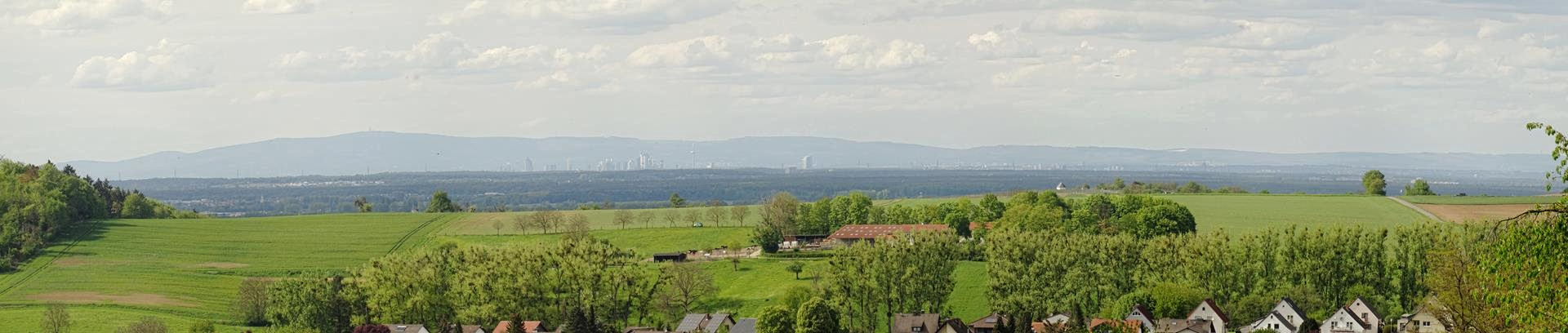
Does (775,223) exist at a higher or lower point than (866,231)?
higher

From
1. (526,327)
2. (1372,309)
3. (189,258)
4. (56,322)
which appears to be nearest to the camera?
(1372,309)

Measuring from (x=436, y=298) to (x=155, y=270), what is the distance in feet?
138

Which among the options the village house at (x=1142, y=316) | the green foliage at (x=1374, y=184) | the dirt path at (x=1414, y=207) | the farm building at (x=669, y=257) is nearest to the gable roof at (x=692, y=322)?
the village house at (x=1142, y=316)

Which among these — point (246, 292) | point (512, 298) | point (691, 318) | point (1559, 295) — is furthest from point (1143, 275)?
point (1559, 295)

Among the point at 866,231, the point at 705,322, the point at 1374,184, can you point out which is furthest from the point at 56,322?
the point at 1374,184

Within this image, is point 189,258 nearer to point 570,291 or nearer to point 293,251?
point 293,251

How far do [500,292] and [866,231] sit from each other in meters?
50.4

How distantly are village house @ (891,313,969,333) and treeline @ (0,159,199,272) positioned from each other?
7537cm

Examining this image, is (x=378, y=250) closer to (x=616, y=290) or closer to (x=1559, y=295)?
(x=616, y=290)

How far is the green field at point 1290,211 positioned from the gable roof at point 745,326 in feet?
156

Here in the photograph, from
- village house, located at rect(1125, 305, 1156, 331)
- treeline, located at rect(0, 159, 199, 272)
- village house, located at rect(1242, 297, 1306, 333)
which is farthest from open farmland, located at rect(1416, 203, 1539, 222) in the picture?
treeline, located at rect(0, 159, 199, 272)

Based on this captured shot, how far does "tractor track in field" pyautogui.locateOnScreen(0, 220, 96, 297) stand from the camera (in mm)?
115562

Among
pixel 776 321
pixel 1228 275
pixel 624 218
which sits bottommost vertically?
pixel 776 321

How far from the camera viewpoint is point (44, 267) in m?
124
